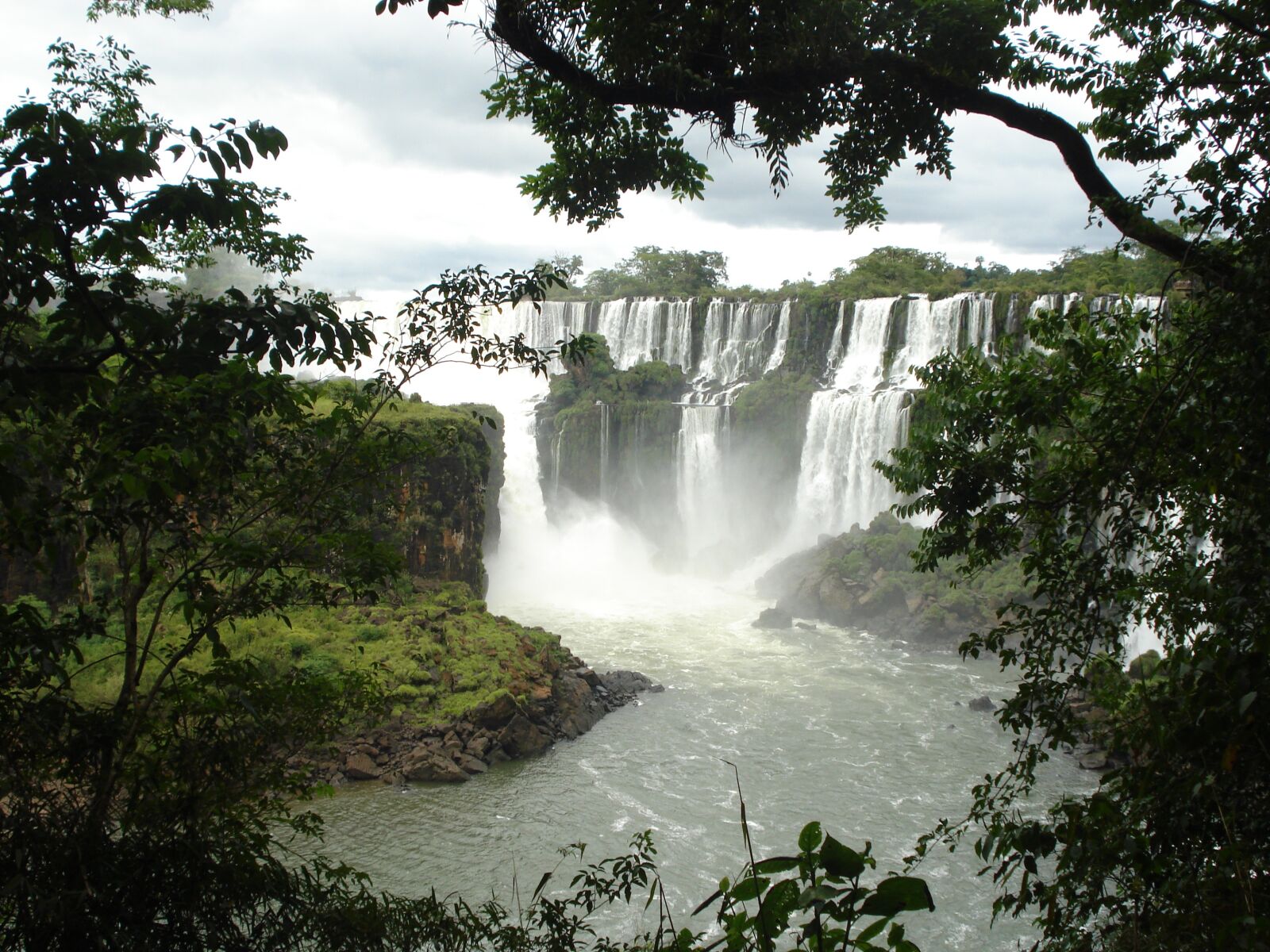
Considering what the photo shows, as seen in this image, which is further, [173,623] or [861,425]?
[861,425]

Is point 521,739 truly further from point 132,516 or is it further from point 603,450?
point 603,450

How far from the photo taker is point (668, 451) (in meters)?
27.7

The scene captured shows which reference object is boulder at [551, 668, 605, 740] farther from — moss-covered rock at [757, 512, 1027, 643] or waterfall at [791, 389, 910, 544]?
waterfall at [791, 389, 910, 544]

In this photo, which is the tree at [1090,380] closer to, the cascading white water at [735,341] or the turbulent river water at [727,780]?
the turbulent river water at [727,780]

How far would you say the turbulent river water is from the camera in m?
9.05

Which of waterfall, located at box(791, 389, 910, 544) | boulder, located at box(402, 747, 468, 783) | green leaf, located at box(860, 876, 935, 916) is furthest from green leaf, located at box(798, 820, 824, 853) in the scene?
waterfall, located at box(791, 389, 910, 544)

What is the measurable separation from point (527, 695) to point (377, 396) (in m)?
9.71

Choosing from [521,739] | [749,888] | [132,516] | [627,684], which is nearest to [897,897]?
[749,888]

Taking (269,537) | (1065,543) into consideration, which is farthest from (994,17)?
(269,537)

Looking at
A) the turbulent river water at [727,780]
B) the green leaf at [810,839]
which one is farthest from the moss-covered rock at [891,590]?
the green leaf at [810,839]

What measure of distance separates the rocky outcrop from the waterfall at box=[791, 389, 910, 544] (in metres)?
11.9

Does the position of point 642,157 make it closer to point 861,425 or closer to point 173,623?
point 173,623

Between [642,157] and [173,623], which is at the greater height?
[642,157]

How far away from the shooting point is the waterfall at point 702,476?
27.4 metres
